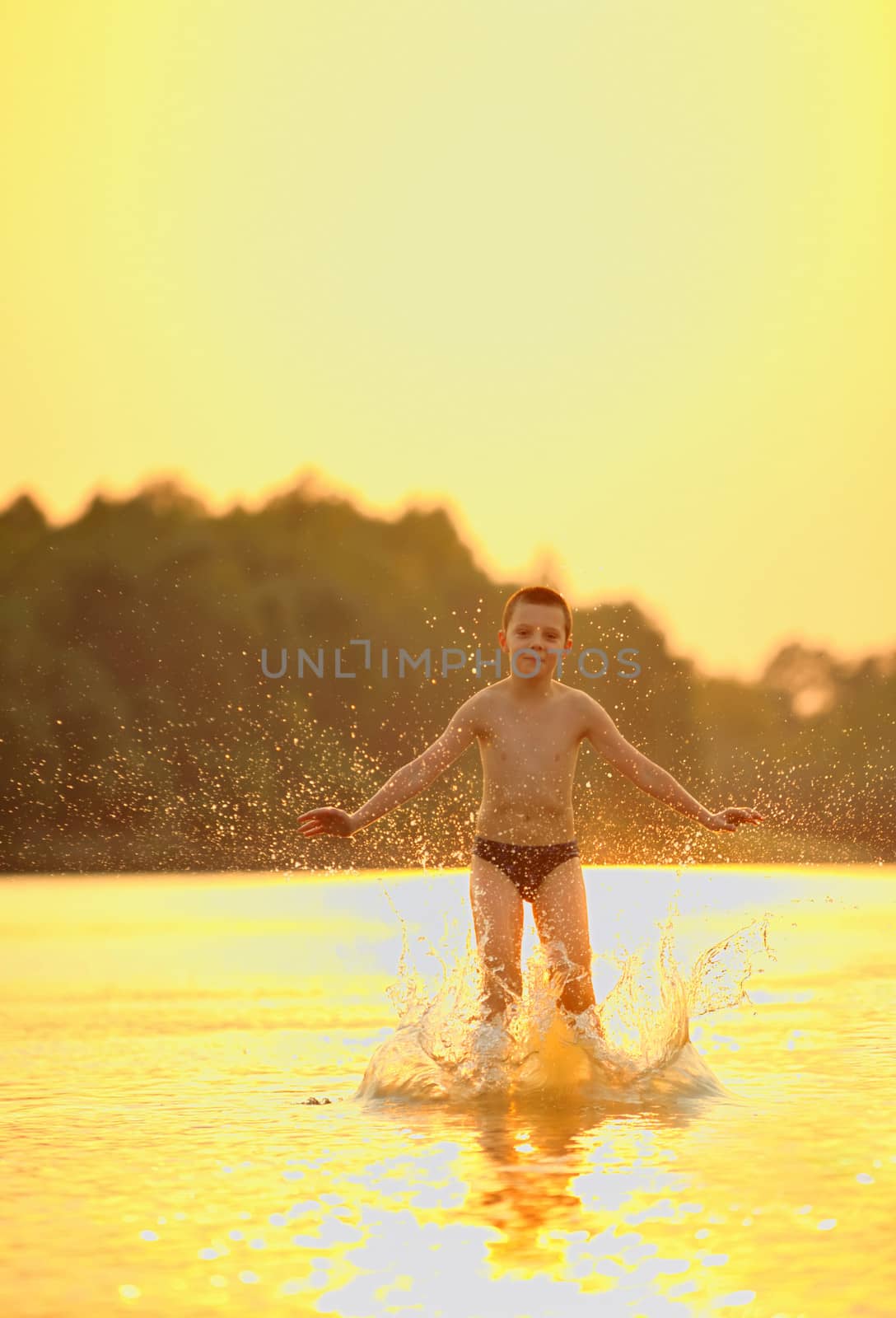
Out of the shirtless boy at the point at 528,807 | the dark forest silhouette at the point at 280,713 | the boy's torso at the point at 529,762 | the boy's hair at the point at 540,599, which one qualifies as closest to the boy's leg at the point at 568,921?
the shirtless boy at the point at 528,807

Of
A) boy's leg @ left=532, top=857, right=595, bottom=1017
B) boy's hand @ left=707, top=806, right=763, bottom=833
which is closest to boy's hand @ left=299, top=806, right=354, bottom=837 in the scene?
boy's leg @ left=532, top=857, right=595, bottom=1017

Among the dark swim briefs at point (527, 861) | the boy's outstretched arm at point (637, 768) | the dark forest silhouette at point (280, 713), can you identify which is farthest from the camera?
the dark forest silhouette at point (280, 713)

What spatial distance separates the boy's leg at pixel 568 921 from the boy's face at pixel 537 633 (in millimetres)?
727

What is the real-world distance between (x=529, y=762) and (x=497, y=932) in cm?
62

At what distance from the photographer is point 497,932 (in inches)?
283

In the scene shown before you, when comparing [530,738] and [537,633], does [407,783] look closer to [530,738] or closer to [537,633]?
[530,738]

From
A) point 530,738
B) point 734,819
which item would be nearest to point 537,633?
point 530,738

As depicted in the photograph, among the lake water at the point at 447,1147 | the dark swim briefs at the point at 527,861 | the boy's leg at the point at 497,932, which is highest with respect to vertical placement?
the dark swim briefs at the point at 527,861

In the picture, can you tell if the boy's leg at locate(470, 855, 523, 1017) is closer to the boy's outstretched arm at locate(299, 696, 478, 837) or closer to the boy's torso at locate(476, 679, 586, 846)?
the boy's torso at locate(476, 679, 586, 846)

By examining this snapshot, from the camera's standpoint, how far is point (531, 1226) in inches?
186

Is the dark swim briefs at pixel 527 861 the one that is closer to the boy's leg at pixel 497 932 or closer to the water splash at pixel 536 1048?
the boy's leg at pixel 497 932

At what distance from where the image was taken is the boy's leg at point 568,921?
7.21 m

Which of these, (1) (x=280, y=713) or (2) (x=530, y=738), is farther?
(1) (x=280, y=713)

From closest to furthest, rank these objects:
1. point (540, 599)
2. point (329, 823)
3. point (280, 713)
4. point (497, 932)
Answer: point (329, 823) → point (497, 932) → point (540, 599) → point (280, 713)
